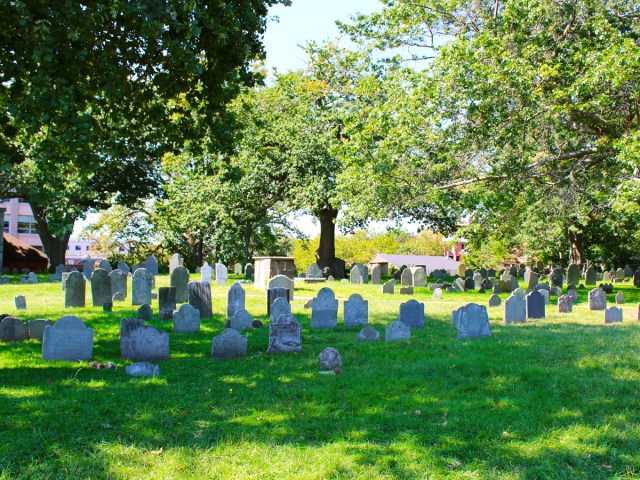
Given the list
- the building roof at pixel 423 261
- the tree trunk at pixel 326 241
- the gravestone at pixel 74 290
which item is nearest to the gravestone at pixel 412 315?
the gravestone at pixel 74 290

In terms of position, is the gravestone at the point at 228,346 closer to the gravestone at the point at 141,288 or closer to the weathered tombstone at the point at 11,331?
the weathered tombstone at the point at 11,331

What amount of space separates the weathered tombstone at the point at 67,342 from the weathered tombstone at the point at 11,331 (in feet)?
5.17

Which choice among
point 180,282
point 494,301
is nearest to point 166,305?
point 180,282

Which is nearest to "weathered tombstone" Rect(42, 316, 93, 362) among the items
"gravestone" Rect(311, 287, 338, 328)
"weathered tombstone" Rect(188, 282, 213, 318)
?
"weathered tombstone" Rect(188, 282, 213, 318)

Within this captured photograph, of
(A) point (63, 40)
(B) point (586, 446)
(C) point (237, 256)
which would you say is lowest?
(B) point (586, 446)

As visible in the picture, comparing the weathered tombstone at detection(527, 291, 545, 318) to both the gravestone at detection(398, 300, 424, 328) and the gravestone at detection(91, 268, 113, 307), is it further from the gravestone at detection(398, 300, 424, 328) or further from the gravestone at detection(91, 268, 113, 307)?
the gravestone at detection(91, 268, 113, 307)

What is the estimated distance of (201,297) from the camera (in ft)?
42.2

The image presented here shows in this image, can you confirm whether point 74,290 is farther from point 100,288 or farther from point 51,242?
point 51,242

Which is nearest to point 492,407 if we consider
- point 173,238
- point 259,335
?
point 259,335

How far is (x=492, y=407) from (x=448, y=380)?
1.09m

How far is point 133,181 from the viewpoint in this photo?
34.6m

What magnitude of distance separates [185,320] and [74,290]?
4.62 metres

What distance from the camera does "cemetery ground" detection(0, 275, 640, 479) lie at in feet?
15.1

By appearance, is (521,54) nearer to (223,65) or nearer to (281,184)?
(223,65)
